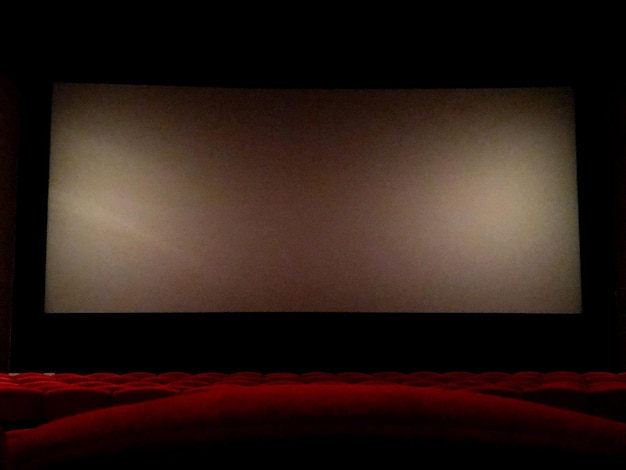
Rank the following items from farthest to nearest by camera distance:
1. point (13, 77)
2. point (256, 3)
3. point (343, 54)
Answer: point (13, 77), point (343, 54), point (256, 3)

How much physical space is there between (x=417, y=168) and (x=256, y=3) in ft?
7.05

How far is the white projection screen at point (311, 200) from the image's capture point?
5824 millimetres

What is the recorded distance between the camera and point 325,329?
5.94 m

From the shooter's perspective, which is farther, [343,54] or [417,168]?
[417,168]

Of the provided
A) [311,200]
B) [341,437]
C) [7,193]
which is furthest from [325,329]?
[341,437]

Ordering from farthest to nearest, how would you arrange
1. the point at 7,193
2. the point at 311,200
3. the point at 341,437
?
1. the point at 311,200
2. the point at 7,193
3. the point at 341,437

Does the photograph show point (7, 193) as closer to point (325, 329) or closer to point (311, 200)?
point (311, 200)

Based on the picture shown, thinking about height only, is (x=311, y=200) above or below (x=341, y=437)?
above

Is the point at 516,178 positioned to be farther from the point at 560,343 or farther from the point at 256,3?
the point at 256,3

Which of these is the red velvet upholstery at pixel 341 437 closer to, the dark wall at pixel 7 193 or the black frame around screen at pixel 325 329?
the black frame around screen at pixel 325 329

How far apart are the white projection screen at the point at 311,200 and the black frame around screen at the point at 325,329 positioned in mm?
112

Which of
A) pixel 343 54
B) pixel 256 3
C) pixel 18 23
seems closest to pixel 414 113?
pixel 343 54

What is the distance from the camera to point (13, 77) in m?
5.75

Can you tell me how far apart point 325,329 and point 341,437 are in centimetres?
555
